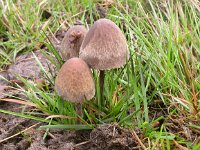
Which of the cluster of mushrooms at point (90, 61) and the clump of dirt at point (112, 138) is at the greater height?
the cluster of mushrooms at point (90, 61)

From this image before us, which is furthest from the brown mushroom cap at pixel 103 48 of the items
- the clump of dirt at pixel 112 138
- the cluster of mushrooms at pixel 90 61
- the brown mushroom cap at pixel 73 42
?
the clump of dirt at pixel 112 138

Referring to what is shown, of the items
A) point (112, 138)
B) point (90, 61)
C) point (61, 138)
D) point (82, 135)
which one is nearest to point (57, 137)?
point (61, 138)

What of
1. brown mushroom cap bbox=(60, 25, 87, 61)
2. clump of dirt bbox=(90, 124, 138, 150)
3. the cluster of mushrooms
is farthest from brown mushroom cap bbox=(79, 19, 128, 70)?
clump of dirt bbox=(90, 124, 138, 150)

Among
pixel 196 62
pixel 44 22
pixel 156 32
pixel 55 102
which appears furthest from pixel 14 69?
pixel 196 62

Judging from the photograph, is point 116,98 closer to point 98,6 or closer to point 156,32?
point 156,32

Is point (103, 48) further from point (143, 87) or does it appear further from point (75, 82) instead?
point (143, 87)

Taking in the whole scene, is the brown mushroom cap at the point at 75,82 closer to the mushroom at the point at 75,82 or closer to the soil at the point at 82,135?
the mushroom at the point at 75,82

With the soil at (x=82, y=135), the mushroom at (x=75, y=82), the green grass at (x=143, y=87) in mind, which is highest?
the mushroom at (x=75, y=82)
